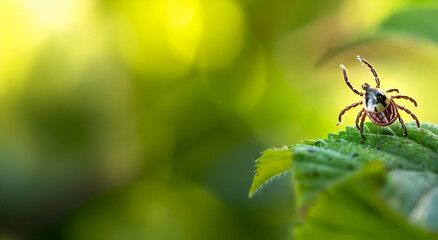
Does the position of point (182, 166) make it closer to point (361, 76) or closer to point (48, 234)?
point (48, 234)

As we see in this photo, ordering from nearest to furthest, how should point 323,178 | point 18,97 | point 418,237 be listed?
point 418,237 < point 323,178 < point 18,97

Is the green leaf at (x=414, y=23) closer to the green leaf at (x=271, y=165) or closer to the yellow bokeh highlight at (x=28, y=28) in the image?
the green leaf at (x=271, y=165)

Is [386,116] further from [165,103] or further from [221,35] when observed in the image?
[221,35]

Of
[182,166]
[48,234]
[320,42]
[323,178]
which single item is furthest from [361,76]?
[323,178]

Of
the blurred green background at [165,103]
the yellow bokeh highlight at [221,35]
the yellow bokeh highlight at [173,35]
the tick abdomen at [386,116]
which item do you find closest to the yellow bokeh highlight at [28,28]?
the blurred green background at [165,103]

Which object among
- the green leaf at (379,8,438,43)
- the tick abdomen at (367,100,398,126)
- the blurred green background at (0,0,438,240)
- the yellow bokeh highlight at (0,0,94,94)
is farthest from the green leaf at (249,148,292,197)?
the yellow bokeh highlight at (0,0,94,94)

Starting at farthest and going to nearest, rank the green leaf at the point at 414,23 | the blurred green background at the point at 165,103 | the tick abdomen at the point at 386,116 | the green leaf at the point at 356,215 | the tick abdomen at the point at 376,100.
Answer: the blurred green background at the point at 165,103, the green leaf at the point at 414,23, the tick abdomen at the point at 376,100, the tick abdomen at the point at 386,116, the green leaf at the point at 356,215

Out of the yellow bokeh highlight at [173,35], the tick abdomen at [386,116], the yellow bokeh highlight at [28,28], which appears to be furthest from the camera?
the yellow bokeh highlight at [173,35]
